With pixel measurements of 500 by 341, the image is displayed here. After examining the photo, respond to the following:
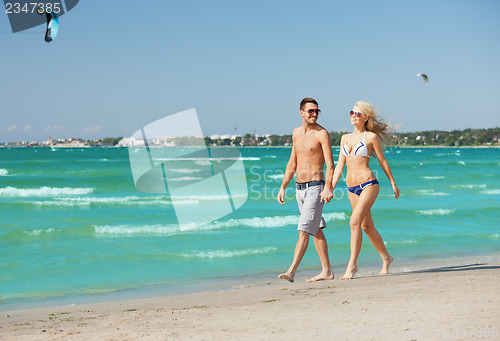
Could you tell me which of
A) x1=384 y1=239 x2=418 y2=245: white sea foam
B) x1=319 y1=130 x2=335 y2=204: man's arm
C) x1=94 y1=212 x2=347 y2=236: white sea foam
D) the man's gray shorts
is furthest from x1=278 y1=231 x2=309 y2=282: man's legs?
x1=94 y1=212 x2=347 y2=236: white sea foam

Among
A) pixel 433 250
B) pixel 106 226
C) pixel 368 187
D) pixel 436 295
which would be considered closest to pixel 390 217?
pixel 433 250

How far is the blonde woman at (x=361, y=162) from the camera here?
647 centimetres

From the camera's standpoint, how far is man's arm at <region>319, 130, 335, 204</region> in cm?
615

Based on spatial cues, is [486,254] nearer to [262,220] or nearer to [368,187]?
[368,187]

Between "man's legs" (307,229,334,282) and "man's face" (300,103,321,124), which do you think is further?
"man's legs" (307,229,334,282)

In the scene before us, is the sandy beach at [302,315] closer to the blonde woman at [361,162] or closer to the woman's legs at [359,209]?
the woman's legs at [359,209]

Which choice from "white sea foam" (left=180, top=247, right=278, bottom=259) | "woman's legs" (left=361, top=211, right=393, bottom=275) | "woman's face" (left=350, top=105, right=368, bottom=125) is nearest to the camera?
"woman's face" (left=350, top=105, right=368, bottom=125)

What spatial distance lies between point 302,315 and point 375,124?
293cm

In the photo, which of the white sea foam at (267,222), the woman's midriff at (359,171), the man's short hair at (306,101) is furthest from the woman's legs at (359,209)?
the white sea foam at (267,222)

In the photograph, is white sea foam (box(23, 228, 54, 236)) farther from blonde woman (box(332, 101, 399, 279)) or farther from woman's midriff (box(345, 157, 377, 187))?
woman's midriff (box(345, 157, 377, 187))

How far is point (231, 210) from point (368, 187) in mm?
13588

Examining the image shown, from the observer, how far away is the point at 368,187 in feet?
21.2

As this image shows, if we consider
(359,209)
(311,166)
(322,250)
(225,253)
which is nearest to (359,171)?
(359,209)

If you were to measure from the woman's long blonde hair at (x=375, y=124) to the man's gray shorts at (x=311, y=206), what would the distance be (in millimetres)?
991
